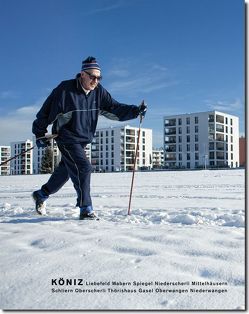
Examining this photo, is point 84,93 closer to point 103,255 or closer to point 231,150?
point 103,255

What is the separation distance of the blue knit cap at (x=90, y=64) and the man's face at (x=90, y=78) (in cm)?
3

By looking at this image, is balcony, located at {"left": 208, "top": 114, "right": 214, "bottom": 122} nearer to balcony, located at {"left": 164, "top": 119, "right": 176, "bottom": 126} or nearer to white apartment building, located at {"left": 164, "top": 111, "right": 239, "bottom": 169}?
white apartment building, located at {"left": 164, "top": 111, "right": 239, "bottom": 169}

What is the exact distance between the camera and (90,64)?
4129 millimetres

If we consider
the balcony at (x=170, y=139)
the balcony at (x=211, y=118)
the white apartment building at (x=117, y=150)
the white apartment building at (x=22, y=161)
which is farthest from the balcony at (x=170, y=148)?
the white apartment building at (x=22, y=161)

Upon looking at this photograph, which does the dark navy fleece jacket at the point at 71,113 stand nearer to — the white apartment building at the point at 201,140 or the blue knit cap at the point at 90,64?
the blue knit cap at the point at 90,64

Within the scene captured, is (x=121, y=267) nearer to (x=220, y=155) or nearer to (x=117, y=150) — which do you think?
(x=220, y=155)

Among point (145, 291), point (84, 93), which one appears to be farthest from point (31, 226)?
point (145, 291)

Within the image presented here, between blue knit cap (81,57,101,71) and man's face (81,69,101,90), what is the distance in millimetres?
34

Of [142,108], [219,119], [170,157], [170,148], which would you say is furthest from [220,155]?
[142,108]

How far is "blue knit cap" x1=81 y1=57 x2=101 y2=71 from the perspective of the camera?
4.12m

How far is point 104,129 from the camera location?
119 m

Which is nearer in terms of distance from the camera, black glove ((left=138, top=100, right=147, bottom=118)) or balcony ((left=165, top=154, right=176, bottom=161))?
black glove ((left=138, top=100, right=147, bottom=118))

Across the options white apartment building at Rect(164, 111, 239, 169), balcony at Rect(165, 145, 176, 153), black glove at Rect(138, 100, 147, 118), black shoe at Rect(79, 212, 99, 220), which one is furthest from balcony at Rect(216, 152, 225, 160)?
black shoe at Rect(79, 212, 99, 220)

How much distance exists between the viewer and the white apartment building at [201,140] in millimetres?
92000
